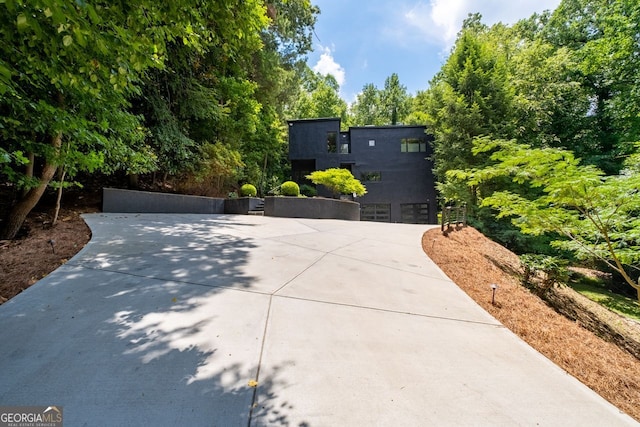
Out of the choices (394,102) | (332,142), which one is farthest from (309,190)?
(394,102)

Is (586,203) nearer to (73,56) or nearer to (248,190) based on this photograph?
(73,56)

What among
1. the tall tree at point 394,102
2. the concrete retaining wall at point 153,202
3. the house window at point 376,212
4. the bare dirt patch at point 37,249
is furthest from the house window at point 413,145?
the bare dirt patch at point 37,249

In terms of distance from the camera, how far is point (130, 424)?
51.6 inches

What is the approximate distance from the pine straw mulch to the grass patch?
5397mm

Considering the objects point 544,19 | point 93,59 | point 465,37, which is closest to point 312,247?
point 93,59

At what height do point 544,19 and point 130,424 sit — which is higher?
point 544,19

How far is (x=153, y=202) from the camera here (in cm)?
997

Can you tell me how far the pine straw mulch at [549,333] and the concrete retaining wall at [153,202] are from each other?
968cm

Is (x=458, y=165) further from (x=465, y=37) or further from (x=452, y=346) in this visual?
(x=452, y=346)

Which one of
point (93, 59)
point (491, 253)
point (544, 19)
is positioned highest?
point (544, 19)

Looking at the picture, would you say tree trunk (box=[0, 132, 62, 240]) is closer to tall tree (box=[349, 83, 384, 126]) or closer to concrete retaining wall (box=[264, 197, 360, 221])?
concrete retaining wall (box=[264, 197, 360, 221])

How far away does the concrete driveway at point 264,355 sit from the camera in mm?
1492

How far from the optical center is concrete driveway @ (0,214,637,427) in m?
1.49

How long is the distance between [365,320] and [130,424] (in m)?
1.93
